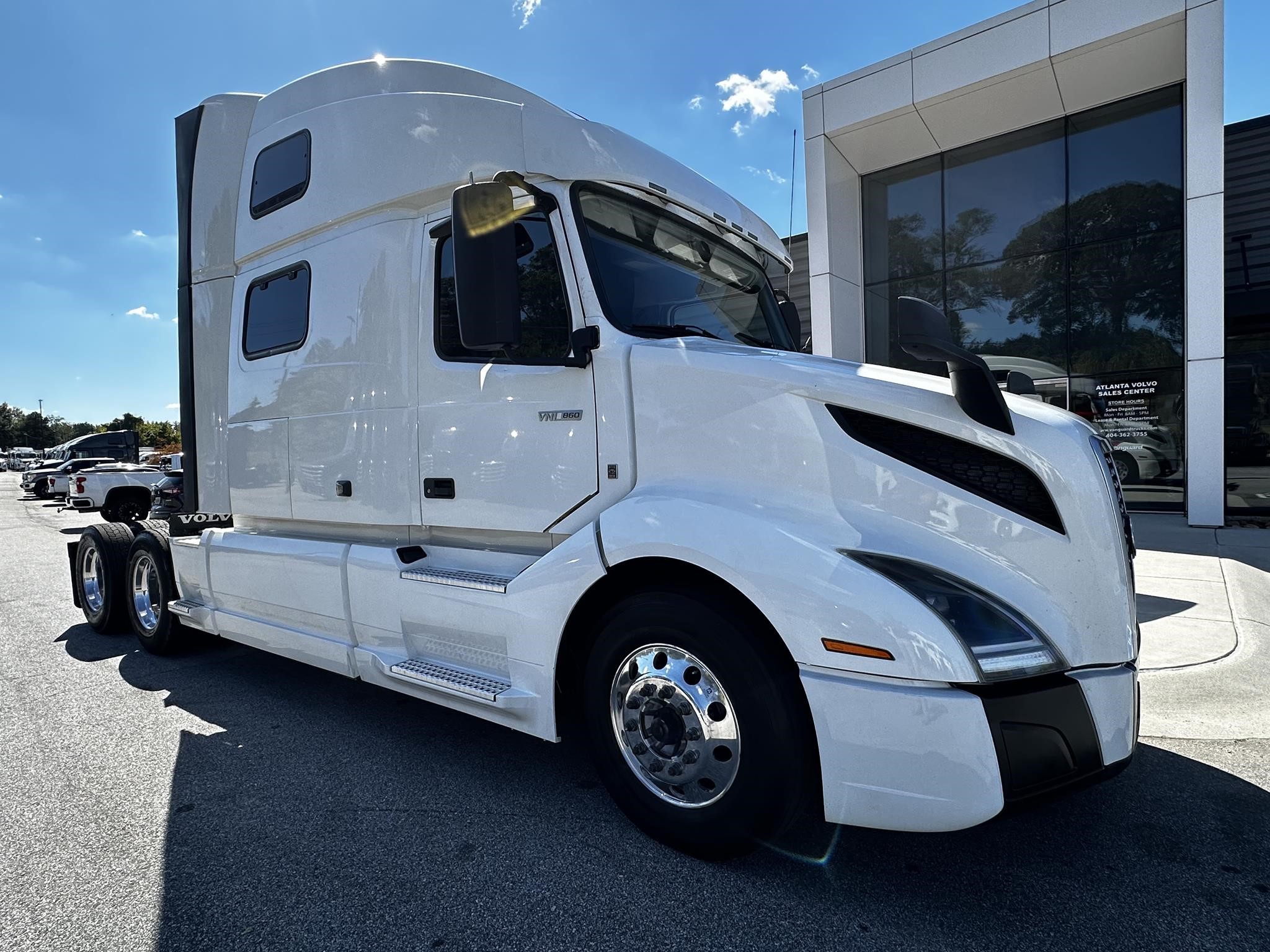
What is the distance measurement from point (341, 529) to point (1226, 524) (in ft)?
40.0

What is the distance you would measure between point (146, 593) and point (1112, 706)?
20.6 feet

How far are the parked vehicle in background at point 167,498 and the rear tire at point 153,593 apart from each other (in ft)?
0.53

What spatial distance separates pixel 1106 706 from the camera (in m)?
2.25

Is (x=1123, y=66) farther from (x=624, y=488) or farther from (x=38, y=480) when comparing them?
(x=38, y=480)

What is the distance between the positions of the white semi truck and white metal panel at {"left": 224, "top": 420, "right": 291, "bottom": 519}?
0.09ft

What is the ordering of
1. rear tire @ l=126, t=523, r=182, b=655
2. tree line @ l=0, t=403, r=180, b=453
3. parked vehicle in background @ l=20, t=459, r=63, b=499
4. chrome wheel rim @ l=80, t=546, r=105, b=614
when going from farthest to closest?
tree line @ l=0, t=403, r=180, b=453, parked vehicle in background @ l=20, t=459, r=63, b=499, chrome wheel rim @ l=80, t=546, r=105, b=614, rear tire @ l=126, t=523, r=182, b=655

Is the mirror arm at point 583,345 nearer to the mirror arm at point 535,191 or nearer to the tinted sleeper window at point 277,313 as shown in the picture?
the mirror arm at point 535,191

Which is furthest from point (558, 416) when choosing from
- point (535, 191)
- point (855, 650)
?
point (855, 650)

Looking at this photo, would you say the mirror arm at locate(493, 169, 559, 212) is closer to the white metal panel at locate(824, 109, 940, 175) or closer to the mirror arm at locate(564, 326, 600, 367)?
the mirror arm at locate(564, 326, 600, 367)

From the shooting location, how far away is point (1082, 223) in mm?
12469

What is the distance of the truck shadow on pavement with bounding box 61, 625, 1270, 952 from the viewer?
2.22 meters

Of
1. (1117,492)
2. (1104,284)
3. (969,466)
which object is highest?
(1104,284)

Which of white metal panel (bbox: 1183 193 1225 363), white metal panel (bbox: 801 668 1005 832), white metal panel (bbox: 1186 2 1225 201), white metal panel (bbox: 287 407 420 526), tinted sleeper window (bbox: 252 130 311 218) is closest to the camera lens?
white metal panel (bbox: 801 668 1005 832)

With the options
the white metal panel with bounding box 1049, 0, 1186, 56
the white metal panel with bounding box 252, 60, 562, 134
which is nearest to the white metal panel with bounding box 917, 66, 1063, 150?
the white metal panel with bounding box 1049, 0, 1186, 56
